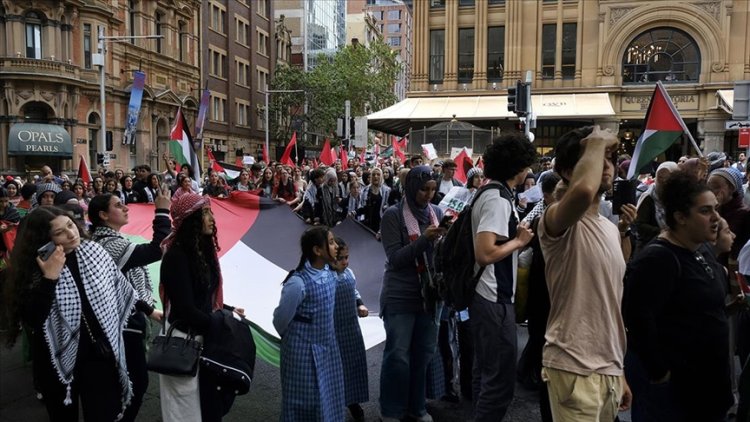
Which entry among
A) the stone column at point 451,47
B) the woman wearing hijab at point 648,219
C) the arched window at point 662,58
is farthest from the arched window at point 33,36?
the woman wearing hijab at point 648,219

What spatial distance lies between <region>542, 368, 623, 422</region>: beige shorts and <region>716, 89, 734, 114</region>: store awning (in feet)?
102

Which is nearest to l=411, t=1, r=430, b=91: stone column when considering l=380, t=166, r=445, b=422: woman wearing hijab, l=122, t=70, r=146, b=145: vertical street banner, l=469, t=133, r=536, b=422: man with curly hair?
l=122, t=70, r=146, b=145: vertical street banner

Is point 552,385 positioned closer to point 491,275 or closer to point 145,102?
point 491,275

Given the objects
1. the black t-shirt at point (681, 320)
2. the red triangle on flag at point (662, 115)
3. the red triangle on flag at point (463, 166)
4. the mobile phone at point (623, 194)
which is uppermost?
the red triangle on flag at point (662, 115)

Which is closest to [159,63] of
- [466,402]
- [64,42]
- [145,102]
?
[145,102]

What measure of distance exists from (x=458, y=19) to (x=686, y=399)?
3352cm

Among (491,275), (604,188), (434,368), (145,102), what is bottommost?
(434,368)

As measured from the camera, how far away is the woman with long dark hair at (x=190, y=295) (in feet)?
11.8

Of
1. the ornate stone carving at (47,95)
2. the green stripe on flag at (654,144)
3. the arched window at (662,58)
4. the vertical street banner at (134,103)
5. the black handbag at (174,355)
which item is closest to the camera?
the black handbag at (174,355)

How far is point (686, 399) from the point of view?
3.06 m

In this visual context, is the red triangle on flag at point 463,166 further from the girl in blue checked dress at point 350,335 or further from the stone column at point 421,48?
the stone column at point 421,48

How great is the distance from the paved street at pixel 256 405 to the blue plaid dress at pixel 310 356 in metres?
1.06

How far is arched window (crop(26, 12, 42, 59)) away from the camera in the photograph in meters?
32.3

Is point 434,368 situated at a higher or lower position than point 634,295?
lower
